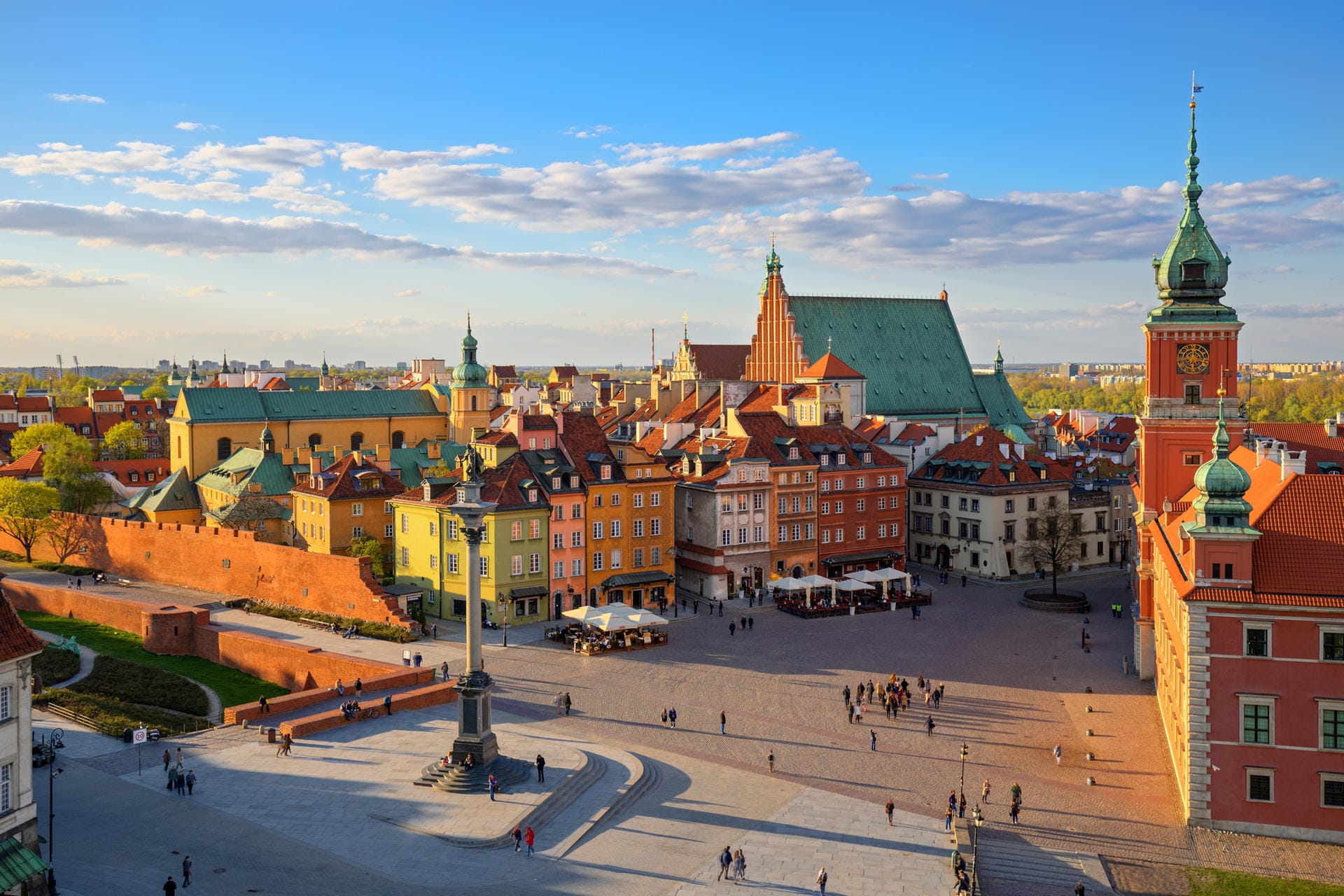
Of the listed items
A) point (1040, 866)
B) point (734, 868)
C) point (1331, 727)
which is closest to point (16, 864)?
point (734, 868)

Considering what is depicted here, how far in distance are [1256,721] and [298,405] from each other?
84.9m

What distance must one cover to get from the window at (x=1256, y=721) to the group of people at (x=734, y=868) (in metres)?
16.4

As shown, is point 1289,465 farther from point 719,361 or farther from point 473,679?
point 719,361

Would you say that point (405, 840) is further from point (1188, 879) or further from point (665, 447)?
point (665, 447)

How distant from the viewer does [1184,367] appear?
53.9 metres

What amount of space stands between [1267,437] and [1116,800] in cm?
2153

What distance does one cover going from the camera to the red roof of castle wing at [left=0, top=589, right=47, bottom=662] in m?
30.5

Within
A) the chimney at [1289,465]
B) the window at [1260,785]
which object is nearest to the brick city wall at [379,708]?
the window at [1260,785]

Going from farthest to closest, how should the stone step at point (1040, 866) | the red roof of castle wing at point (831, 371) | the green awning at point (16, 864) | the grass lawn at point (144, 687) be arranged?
the red roof of castle wing at point (831, 371)
the grass lawn at point (144, 687)
the stone step at point (1040, 866)
the green awning at point (16, 864)

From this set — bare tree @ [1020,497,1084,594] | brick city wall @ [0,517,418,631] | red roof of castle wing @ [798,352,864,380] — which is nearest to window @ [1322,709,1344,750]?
bare tree @ [1020,497,1084,594]

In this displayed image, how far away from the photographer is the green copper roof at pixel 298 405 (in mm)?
96688

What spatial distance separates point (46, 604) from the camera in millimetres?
71062

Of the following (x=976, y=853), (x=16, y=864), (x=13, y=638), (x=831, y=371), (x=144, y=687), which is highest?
(x=831, y=371)

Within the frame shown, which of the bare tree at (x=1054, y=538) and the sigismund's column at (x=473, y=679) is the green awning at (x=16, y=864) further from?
the bare tree at (x=1054, y=538)
